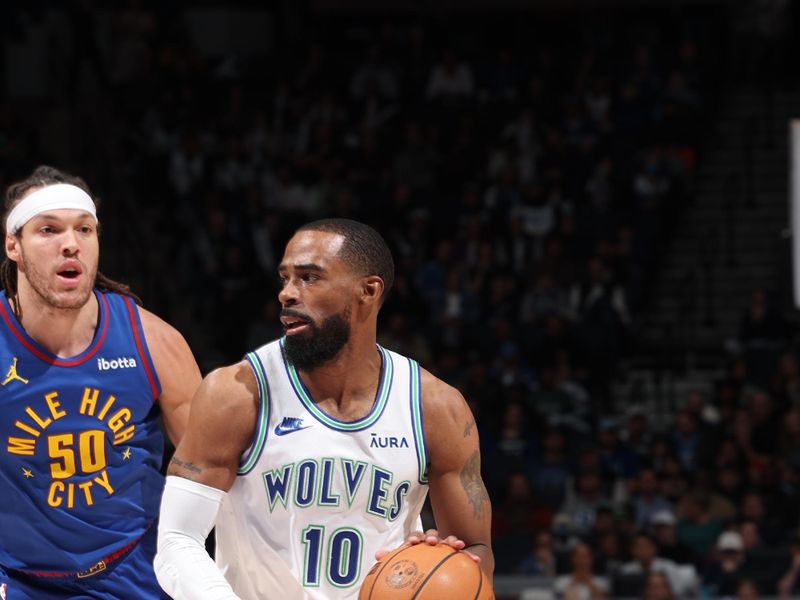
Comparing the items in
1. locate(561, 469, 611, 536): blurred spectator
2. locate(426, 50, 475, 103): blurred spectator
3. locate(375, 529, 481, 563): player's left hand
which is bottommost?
locate(561, 469, 611, 536): blurred spectator

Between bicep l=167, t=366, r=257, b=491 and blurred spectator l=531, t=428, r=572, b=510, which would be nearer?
bicep l=167, t=366, r=257, b=491

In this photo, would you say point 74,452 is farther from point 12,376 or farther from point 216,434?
point 216,434

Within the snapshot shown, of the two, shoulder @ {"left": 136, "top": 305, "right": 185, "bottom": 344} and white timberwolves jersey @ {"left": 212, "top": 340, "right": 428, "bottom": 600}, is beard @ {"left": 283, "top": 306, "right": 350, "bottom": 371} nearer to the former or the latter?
white timberwolves jersey @ {"left": 212, "top": 340, "right": 428, "bottom": 600}

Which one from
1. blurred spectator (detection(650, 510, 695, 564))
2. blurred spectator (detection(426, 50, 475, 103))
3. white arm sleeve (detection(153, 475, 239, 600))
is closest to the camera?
white arm sleeve (detection(153, 475, 239, 600))

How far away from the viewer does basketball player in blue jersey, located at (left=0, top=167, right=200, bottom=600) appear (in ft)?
14.6

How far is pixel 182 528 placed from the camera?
13.3 feet

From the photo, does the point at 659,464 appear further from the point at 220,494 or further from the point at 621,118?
the point at 220,494

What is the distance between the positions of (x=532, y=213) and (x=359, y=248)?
10.3 m

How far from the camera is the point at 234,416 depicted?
408 cm

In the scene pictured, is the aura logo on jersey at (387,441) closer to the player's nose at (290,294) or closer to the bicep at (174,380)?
the player's nose at (290,294)

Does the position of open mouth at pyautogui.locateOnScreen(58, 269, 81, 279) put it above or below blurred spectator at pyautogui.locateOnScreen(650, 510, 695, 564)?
above

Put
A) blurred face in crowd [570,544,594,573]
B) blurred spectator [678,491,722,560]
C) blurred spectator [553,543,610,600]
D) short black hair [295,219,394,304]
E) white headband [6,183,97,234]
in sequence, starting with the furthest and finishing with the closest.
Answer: blurred spectator [678,491,722,560] → blurred face in crowd [570,544,594,573] → blurred spectator [553,543,610,600] → white headband [6,183,97,234] → short black hair [295,219,394,304]

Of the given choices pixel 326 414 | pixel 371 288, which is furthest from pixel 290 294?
pixel 326 414

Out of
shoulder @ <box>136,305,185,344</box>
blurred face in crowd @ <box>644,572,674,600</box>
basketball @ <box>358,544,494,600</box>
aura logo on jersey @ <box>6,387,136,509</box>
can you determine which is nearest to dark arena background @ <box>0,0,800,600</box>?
blurred face in crowd @ <box>644,572,674,600</box>
